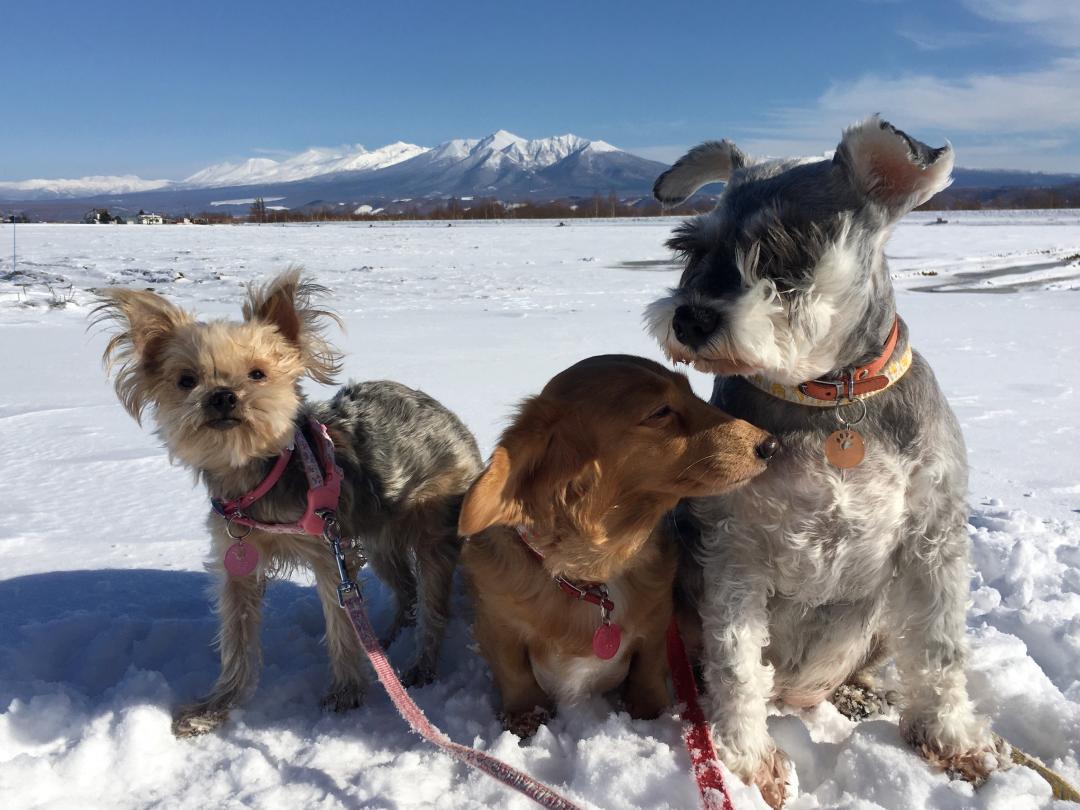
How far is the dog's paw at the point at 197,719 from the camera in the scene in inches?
126

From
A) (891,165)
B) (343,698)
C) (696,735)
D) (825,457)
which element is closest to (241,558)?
(343,698)

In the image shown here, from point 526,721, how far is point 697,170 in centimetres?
257

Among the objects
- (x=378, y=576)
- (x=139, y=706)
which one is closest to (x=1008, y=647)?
(x=378, y=576)

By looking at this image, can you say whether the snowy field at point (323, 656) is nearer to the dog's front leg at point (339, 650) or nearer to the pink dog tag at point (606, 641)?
the dog's front leg at point (339, 650)

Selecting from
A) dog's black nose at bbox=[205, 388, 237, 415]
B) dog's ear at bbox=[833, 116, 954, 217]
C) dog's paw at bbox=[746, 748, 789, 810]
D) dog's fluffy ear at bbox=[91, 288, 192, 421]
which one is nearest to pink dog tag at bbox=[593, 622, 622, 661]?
dog's paw at bbox=[746, 748, 789, 810]

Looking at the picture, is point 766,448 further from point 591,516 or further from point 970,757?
point 970,757

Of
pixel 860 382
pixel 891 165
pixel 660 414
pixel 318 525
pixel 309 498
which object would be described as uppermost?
pixel 891 165

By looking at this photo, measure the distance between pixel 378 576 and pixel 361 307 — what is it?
36.7 ft

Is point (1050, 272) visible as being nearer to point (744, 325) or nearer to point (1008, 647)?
point (1008, 647)

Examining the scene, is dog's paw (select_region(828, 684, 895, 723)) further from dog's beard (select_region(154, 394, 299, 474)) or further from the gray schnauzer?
dog's beard (select_region(154, 394, 299, 474))

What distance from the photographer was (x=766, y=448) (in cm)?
274

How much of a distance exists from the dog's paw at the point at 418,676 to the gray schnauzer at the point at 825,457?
1427 millimetres

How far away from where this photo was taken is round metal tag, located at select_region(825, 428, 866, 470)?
2682 millimetres

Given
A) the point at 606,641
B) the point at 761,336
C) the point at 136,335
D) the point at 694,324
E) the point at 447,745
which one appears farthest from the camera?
the point at 136,335
